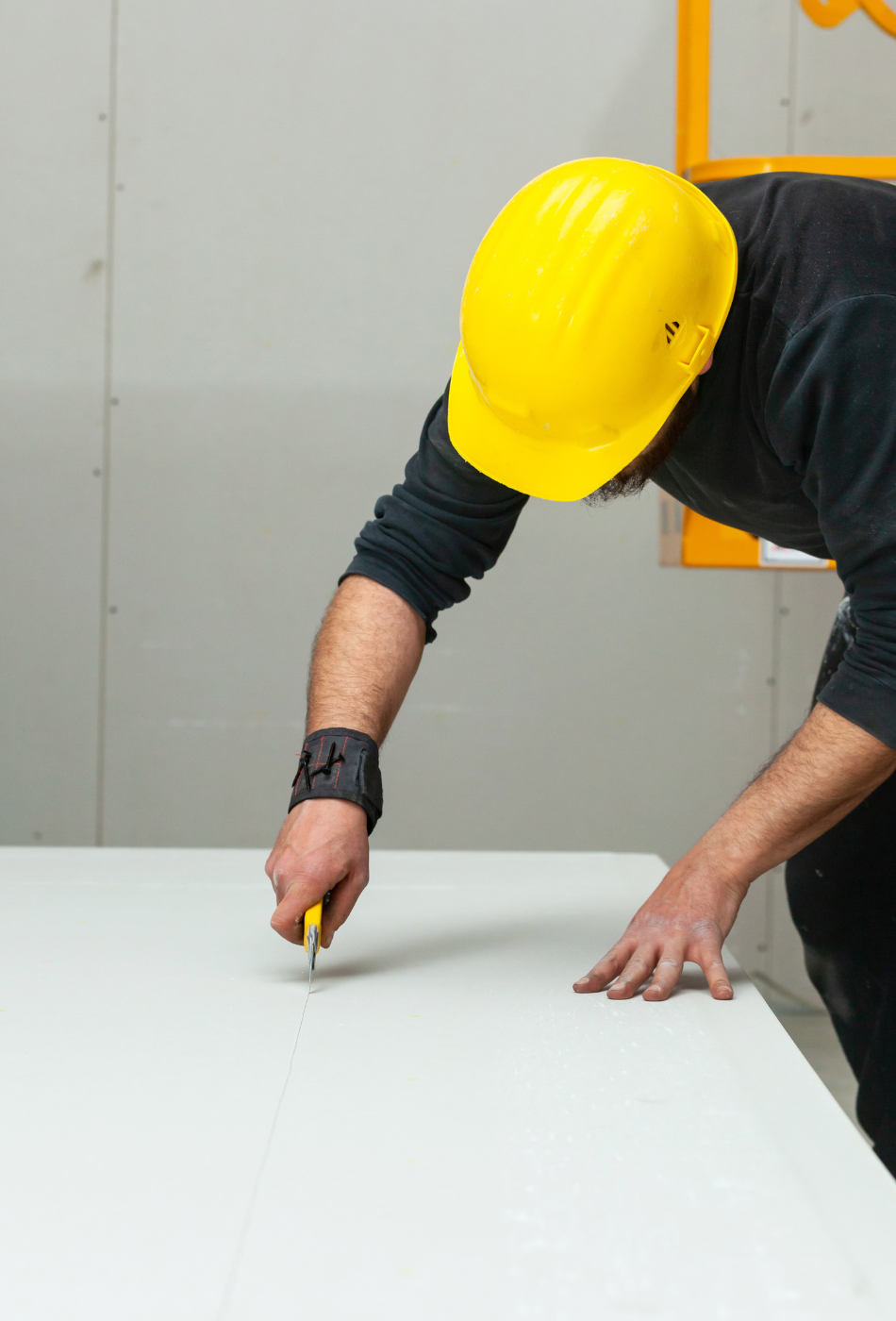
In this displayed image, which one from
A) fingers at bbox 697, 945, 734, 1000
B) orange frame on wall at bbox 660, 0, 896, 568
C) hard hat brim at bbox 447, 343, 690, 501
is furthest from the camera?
orange frame on wall at bbox 660, 0, 896, 568

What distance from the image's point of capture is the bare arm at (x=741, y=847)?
97 centimetres

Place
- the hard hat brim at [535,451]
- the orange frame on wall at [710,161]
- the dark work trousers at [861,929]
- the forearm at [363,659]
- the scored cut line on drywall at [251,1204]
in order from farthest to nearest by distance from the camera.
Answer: the orange frame on wall at [710,161]
the dark work trousers at [861,929]
the forearm at [363,659]
the hard hat brim at [535,451]
the scored cut line on drywall at [251,1204]

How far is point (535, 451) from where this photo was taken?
1.08 metres

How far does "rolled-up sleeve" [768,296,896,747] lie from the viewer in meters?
0.95

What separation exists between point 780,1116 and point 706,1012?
19cm

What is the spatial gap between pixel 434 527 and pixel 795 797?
1.73 ft

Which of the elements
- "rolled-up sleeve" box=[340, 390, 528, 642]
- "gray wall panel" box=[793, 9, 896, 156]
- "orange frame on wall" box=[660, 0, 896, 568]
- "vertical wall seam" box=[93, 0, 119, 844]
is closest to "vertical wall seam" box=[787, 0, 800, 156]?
"gray wall panel" box=[793, 9, 896, 156]

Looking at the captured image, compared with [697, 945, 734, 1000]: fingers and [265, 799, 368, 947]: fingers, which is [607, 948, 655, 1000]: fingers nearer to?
[697, 945, 734, 1000]: fingers

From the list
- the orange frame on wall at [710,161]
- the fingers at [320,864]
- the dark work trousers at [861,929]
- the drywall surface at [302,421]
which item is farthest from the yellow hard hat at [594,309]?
the drywall surface at [302,421]

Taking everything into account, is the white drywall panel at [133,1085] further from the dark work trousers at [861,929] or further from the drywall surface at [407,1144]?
the dark work trousers at [861,929]

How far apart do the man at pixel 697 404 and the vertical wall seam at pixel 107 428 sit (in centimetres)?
154

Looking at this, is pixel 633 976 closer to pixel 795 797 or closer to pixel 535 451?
pixel 795 797

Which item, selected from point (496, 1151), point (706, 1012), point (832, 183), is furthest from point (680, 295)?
point (496, 1151)

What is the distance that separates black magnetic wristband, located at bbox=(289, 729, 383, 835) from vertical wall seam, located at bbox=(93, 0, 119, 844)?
1.56 metres
